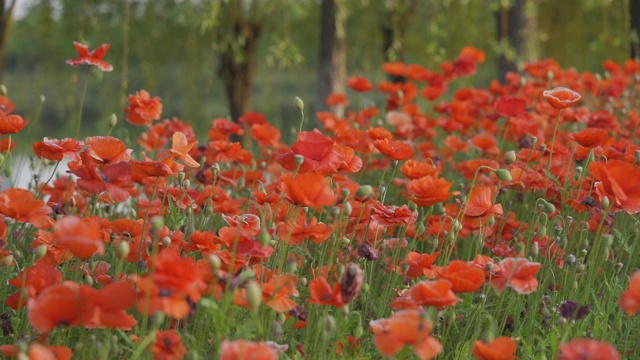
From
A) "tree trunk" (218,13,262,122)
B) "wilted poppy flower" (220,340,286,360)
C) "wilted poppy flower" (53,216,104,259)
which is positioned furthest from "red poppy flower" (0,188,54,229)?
"tree trunk" (218,13,262,122)

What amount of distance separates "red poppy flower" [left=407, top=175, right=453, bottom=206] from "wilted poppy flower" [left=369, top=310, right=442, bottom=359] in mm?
633

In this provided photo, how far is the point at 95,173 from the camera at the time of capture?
6.18 feet

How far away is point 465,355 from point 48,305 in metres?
1.01

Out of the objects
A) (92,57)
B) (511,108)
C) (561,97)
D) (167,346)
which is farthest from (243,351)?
(511,108)

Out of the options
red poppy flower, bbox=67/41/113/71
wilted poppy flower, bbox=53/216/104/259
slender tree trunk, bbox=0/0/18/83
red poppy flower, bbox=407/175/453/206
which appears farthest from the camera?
slender tree trunk, bbox=0/0/18/83

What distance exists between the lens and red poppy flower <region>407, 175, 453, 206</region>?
2.01 meters

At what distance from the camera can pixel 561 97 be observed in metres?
2.38

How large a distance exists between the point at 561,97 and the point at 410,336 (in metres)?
1.23

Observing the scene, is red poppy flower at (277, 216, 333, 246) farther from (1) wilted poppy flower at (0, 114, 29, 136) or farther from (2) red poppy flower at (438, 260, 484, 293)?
(1) wilted poppy flower at (0, 114, 29, 136)

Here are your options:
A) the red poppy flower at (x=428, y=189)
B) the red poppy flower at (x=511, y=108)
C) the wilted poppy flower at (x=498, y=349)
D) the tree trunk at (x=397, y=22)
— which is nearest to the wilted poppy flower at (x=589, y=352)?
the wilted poppy flower at (x=498, y=349)

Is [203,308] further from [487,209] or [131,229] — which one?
[487,209]

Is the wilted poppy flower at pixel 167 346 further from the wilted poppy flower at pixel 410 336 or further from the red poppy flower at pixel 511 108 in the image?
the red poppy flower at pixel 511 108

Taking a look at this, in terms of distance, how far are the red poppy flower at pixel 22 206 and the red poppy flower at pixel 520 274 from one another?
1.00 m

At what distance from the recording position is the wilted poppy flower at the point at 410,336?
4.50ft
